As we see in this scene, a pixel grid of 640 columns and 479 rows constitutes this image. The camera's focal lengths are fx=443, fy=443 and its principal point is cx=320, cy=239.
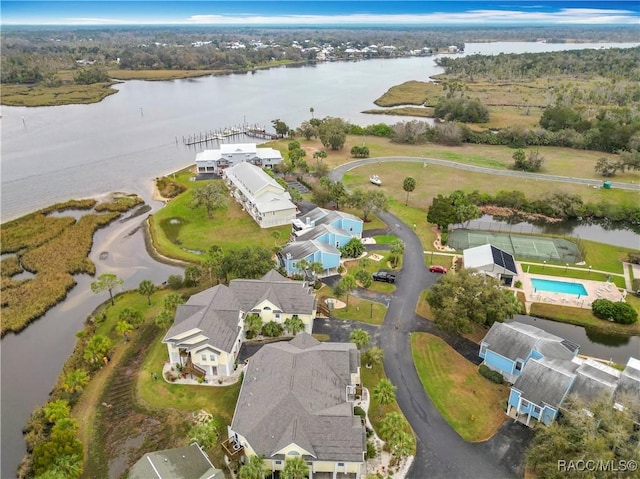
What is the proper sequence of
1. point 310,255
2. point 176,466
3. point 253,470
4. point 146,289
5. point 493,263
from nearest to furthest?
point 253,470 < point 176,466 < point 146,289 < point 493,263 < point 310,255

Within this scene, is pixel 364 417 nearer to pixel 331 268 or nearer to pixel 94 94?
pixel 331 268

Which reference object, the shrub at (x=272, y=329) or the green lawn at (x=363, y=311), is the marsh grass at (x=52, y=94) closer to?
the shrub at (x=272, y=329)

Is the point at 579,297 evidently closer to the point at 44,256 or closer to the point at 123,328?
the point at 123,328

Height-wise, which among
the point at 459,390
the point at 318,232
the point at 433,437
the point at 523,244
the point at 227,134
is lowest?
the point at 227,134

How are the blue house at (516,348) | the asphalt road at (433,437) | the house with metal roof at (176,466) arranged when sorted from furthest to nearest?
the blue house at (516,348)
the asphalt road at (433,437)
the house with metal roof at (176,466)

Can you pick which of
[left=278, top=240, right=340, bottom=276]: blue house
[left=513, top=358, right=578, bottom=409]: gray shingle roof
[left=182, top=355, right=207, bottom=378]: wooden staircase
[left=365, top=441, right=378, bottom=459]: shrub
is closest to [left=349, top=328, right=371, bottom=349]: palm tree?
[left=365, top=441, right=378, bottom=459]: shrub

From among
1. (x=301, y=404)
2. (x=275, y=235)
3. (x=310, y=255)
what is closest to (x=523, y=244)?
(x=310, y=255)

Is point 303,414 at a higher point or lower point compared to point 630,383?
lower

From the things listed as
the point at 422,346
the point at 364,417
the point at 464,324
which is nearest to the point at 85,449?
the point at 364,417

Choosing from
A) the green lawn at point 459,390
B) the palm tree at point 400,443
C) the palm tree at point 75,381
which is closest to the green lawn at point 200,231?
the palm tree at point 75,381
